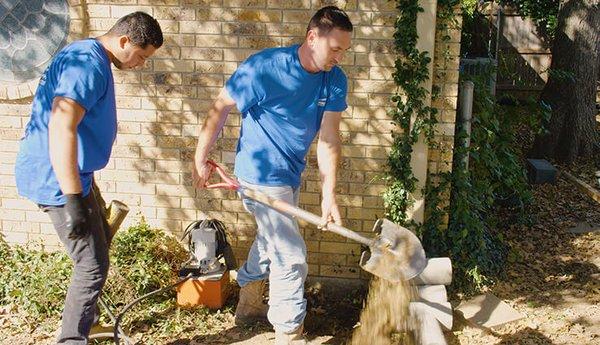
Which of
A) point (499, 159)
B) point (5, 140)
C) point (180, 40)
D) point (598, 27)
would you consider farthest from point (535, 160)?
point (5, 140)

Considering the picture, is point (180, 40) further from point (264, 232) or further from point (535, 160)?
point (535, 160)

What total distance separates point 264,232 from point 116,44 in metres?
1.42

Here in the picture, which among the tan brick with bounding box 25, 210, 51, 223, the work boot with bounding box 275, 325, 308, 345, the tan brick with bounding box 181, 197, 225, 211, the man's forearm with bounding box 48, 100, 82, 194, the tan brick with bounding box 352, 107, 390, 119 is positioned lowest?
the work boot with bounding box 275, 325, 308, 345

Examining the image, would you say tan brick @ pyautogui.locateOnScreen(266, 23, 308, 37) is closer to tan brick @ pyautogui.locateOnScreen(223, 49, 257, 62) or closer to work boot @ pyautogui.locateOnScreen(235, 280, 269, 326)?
tan brick @ pyautogui.locateOnScreen(223, 49, 257, 62)

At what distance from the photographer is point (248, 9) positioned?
486cm

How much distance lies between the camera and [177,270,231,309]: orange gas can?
4863 millimetres

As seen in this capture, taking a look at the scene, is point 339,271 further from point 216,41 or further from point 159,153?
point 216,41

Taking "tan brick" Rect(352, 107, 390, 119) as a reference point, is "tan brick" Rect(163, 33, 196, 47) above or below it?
above

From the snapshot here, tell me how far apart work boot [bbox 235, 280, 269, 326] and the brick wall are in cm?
70

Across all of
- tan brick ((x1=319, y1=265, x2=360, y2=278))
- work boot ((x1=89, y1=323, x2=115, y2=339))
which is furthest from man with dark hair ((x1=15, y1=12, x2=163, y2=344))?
tan brick ((x1=319, y1=265, x2=360, y2=278))

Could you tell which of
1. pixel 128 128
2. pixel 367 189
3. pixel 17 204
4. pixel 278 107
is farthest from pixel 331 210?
pixel 17 204

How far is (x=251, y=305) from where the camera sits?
4664 mm

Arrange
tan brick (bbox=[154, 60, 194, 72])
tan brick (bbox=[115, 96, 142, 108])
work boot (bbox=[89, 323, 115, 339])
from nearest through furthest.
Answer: work boot (bbox=[89, 323, 115, 339]) → tan brick (bbox=[154, 60, 194, 72]) → tan brick (bbox=[115, 96, 142, 108])

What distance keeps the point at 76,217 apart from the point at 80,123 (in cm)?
52
